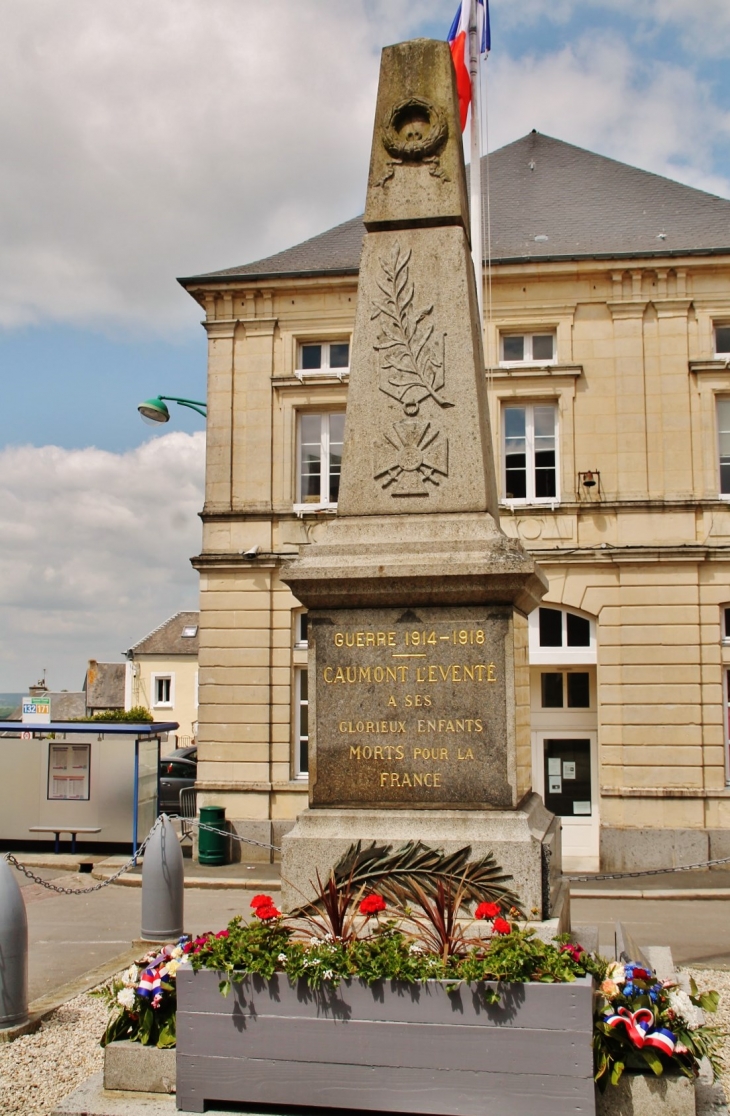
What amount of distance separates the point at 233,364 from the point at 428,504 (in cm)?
1360

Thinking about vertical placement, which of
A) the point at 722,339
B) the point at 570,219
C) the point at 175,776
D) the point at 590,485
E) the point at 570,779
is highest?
the point at 570,219

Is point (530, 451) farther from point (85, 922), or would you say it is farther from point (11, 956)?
point (11, 956)

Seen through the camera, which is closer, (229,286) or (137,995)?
(137,995)

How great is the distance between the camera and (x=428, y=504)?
6289mm

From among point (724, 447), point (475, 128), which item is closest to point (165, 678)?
point (724, 447)

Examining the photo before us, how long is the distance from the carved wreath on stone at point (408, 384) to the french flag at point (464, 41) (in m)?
8.60

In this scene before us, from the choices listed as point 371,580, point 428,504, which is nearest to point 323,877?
point 371,580

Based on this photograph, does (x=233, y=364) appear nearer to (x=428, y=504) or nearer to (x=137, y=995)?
(x=428, y=504)

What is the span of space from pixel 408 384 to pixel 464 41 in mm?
10080

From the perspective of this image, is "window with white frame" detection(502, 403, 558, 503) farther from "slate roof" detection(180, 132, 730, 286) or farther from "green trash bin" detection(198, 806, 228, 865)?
"green trash bin" detection(198, 806, 228, 865)

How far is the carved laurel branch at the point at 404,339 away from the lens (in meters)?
6.40

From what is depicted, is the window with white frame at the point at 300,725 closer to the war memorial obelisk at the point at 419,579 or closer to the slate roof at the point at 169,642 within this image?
the war memorial obelisk at the point at 419,579

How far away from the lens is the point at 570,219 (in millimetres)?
19594

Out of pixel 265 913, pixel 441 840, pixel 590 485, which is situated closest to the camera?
pixel 265 913
